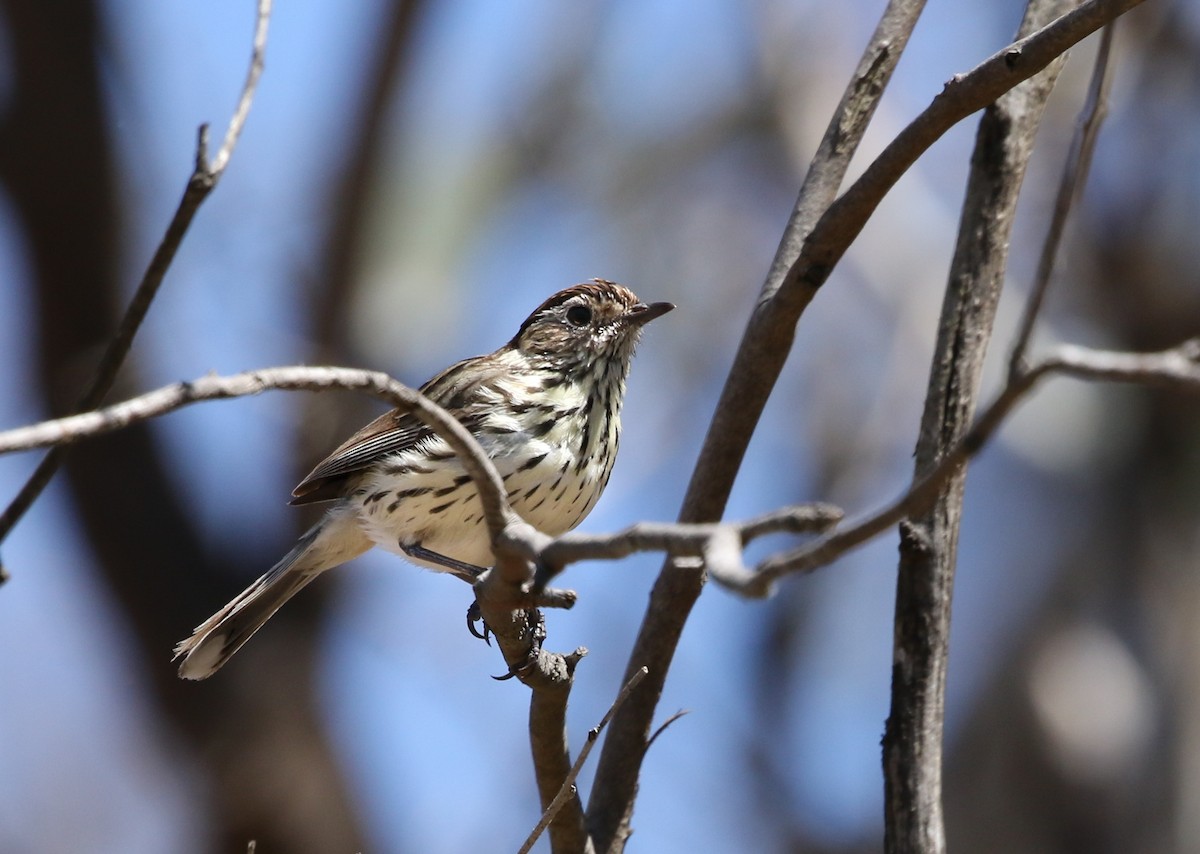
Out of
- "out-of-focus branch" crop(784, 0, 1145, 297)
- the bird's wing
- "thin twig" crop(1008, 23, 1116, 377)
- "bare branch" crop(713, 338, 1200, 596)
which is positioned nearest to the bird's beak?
the bird's wing

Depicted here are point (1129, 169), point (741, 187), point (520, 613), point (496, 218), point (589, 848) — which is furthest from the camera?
point (741, 187)

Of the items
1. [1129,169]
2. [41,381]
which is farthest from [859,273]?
[41,381]

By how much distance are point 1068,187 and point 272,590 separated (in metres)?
3.61

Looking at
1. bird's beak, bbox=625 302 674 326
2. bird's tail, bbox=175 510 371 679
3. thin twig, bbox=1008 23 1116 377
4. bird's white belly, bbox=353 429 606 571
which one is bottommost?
bird's tail, bbox=175 510 371 679

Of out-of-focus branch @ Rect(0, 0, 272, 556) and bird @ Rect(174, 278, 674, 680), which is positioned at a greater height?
out-of-focus branch @ Rect(0, 0, 272, 556)

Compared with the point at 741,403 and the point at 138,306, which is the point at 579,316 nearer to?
the point at 741,403

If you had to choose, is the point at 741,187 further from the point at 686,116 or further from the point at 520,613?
the point at 520,613

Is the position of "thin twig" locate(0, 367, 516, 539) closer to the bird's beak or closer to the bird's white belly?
the bird's white belly

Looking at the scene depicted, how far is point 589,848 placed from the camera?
358cm

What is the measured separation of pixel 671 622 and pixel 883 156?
1.40m

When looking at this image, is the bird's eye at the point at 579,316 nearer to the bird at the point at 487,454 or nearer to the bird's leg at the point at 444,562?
the bird at the point at 487,454

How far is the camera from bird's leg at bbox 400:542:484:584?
15.3 feet

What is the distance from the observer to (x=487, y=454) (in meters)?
4.80

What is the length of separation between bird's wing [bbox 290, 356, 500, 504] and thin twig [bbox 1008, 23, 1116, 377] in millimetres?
2344
